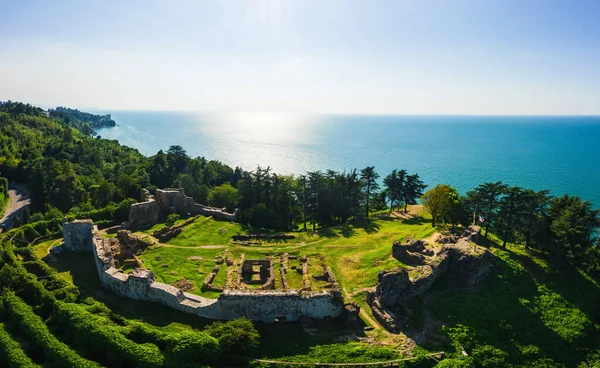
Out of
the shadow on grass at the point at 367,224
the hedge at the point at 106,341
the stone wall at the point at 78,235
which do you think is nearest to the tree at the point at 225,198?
the shadow on grass at the point at 367,224

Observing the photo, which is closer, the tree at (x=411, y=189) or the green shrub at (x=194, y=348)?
the green shrub at (x=194, y=348)

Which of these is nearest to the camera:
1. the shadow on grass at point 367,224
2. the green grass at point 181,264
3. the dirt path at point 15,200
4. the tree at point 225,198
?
the green grass at point 181,264

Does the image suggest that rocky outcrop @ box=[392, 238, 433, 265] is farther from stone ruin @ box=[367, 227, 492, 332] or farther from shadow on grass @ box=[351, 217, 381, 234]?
shadow on grass @ box=[351, 217, 381, 234]

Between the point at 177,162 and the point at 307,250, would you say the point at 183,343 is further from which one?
the point at 177,162

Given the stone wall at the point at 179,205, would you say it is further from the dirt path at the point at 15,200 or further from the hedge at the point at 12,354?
the dirt path at the point at 15,200

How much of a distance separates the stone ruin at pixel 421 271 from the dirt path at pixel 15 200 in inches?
3137

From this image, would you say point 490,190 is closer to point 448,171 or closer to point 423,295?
point 423,295

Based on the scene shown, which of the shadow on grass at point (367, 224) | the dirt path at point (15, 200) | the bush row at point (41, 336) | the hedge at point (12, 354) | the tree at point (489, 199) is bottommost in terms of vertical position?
the dirt path at point (15, 200)

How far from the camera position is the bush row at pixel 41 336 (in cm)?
2577

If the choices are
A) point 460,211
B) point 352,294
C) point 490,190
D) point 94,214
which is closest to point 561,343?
point 352,294

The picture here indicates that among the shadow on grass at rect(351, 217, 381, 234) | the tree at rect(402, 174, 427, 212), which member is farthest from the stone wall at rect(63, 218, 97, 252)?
the tree at rect(402, 174, 427, 212)

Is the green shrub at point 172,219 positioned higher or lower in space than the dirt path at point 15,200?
higher

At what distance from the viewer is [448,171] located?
147 m

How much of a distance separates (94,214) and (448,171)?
12966 centimetres
